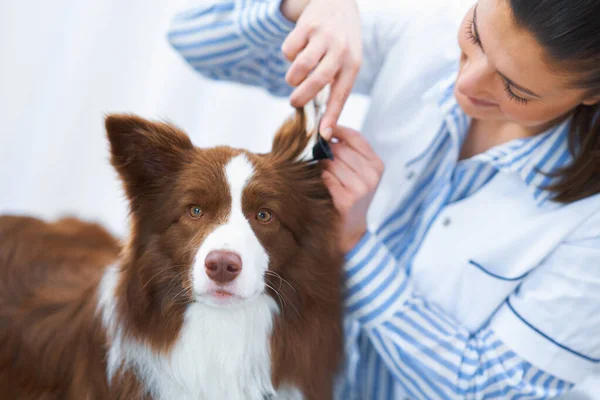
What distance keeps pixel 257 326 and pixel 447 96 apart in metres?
0.75

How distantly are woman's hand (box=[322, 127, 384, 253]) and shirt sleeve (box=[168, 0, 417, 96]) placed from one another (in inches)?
13.9

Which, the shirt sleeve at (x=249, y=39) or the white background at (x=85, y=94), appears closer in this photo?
the shirt sleeve at (x=249, y=39)

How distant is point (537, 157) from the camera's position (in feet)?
4.94

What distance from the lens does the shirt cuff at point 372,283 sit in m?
1.44

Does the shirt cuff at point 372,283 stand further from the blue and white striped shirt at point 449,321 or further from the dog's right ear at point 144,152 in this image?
the dog's right ear at point 144,152

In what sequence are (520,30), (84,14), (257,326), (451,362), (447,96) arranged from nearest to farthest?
(520,30) < (257,326) < (451,362) < (447,96) < (84,14)

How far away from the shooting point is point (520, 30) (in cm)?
121

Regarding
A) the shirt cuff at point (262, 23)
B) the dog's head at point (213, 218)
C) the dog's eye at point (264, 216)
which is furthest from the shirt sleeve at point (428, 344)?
the shirt cuff at point (262, 23)

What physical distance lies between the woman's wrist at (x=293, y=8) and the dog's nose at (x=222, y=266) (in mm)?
685

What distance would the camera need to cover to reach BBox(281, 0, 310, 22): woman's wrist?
155 cm

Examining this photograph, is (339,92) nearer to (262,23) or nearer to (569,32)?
(262,23)

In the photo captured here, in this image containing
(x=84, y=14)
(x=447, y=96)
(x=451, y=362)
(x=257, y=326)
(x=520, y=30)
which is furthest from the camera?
(x=84, y=14)

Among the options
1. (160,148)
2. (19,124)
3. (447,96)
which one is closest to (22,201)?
(19,124)

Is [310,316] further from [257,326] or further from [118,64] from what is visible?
[118,64]
